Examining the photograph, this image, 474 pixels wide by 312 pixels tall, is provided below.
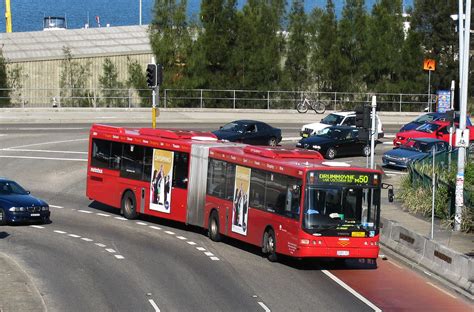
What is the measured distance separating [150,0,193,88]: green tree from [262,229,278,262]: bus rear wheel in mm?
39701

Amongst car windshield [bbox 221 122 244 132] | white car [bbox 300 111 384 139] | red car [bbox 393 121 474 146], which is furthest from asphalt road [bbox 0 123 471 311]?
red car [bbox 393 121 474 146]

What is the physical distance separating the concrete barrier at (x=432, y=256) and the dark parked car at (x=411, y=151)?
15826 millimetres

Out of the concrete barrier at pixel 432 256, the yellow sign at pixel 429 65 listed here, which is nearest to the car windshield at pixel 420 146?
the concrete barrier at pixel 432 256

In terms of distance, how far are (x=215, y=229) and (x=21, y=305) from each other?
9.30 m

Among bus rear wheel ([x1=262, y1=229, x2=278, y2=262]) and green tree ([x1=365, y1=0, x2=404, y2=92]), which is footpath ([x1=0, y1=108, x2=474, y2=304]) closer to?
bus rear wheel ([x1=262, y1=229, x2=278, y2=262])

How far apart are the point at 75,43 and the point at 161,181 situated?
4620 centimetres

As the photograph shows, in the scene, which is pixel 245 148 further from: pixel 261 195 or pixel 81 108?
pixel 81 108

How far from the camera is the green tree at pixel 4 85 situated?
63.0 m

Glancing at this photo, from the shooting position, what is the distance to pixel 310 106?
217ft

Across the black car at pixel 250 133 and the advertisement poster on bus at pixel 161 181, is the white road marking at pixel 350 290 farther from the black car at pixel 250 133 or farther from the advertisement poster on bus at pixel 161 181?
the black car at pixel 250 133

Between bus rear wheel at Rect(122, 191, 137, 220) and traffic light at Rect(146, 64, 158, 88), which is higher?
traffic light at Rect(146, 64, 158, 88)

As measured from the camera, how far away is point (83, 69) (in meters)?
66.4

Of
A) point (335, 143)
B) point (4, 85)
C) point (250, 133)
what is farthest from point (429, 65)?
point (4, 85)

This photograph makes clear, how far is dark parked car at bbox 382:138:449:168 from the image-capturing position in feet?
143
